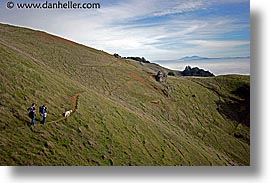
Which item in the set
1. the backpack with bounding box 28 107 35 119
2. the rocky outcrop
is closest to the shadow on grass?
the rocky outcrop

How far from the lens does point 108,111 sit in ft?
23.4

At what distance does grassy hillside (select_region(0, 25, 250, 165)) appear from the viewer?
20.5ft

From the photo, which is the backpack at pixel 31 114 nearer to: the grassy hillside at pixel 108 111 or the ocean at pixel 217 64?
the grassy hillside at pixel 108 111

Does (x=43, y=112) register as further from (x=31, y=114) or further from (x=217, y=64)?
(x=217, y=64)

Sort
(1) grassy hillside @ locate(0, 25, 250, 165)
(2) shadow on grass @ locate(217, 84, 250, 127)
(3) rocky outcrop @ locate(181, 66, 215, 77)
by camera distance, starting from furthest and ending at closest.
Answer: (3) rocky outcrop @ locate(181, 66, 215, 77) < (2) shadow on grass @ locate(217, 84, 250, 127) < (1) grassy hillside @ locate(0, 25, 250, 165)

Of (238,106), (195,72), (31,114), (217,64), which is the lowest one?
(31,114)

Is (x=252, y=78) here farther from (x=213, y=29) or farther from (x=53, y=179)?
(x=53, y=179)

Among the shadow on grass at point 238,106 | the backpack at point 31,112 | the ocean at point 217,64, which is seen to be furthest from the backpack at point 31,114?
the shadow on grass at point 238,106

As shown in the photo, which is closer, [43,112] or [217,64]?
[43,112]

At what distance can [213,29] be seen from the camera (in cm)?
673

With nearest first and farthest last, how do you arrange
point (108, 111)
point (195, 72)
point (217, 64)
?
point (217, 64)
point (108, 111)
point (195, 72)

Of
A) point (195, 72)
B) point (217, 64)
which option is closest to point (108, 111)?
point (195, 72)

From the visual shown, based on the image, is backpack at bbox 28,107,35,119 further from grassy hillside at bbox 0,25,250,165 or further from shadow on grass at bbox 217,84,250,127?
shadow on grass at bbox 217,84,250,127

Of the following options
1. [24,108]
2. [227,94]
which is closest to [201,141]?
[227,94]
